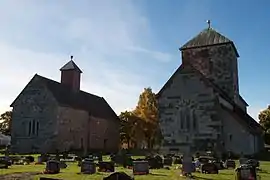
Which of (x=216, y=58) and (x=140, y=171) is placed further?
(x=216, y=58)

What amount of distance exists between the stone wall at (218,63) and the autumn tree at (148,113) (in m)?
15.4

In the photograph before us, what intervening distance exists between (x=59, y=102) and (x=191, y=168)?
30877 millimetres

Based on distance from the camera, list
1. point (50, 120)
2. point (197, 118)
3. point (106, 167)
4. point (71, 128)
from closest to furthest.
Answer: point (106, 167), point (197, 118), point (50, 120), point (71, 128)

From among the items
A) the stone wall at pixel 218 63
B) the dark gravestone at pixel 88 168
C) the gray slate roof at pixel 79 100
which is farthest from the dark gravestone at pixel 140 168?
the gray slate roof at pixel 79 100

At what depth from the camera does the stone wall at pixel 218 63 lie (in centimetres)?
4069

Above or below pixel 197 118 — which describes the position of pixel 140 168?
below

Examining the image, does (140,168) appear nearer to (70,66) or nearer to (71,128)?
(71,128)

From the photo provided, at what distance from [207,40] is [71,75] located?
22.4 meters

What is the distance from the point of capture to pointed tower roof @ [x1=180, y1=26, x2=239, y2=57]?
4118 cm

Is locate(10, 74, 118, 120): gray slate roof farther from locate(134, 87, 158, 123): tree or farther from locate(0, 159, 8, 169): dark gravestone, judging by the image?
locate(0, 159, 8, 169): dark gravestone

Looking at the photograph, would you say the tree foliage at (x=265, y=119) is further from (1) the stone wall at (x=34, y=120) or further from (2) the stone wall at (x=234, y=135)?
(1) the stone wall at (x=34, y=120)

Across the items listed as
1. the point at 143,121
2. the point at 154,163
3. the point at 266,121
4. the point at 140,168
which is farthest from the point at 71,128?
the point at 266,121

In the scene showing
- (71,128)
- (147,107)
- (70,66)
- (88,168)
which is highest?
(70,66)

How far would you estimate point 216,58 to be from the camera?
1613 inches
